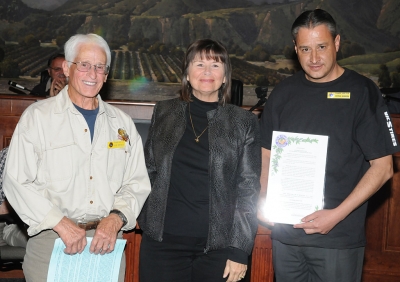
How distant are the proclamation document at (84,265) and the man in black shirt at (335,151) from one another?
72cm

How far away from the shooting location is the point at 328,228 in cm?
235

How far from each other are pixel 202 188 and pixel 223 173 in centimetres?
12

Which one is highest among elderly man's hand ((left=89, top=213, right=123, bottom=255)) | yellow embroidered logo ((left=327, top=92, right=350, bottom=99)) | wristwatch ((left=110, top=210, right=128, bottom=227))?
yellow embroidered logo ((left=327, top=92, right=350, bottom=99))

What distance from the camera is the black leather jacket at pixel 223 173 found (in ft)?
7.80

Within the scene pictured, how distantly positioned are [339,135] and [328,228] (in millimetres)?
417

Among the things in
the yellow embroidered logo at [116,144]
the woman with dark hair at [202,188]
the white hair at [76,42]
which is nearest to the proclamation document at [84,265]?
the woman with dark hair at [202,188]

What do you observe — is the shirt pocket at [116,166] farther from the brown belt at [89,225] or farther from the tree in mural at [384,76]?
the tree in mural at [384,76]

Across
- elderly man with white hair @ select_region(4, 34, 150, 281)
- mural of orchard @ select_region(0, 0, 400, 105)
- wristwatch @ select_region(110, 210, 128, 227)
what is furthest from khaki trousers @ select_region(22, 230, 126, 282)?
mural of orchard @ select_region(0, 0, 400, 105)

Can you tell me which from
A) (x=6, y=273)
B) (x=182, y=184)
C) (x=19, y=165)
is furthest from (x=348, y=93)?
(x=6, y=273)

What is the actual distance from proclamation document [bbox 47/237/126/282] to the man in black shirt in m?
0.72

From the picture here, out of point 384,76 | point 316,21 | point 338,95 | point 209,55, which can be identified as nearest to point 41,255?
point 209,55

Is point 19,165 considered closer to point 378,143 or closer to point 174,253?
point 174,253

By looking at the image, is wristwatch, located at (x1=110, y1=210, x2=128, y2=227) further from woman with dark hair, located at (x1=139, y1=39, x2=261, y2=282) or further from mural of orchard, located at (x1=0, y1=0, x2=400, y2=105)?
mural of orchard, located at (x1=0, y1=0, x2=400, y2=105)

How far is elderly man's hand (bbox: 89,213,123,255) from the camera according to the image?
2.21 meters
